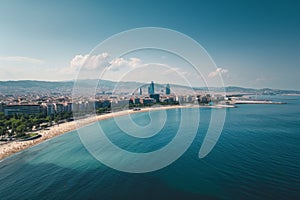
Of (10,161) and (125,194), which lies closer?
(125,194)

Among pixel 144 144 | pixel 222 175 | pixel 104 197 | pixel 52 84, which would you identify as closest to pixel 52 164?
pixel 104 197

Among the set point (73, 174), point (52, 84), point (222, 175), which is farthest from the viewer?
point (52, 84)

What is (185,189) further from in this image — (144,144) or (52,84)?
(52,84)

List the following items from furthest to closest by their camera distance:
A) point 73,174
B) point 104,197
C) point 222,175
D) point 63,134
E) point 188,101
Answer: point 188,101
point 63,134
point 73,174
point 222,175
point 104,197

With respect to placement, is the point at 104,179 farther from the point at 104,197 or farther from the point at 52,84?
the point at 52,84

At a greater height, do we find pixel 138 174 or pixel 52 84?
pixel 52 84

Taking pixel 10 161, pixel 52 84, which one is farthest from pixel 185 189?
pixel 52 84

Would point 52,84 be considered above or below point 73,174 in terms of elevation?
above

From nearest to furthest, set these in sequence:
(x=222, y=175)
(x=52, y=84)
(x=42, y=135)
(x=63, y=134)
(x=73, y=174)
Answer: (x=222, y=175)
(x=73, y=174)
(x=42, y=135)
(x=63, y=134)
(x=52, y=84)

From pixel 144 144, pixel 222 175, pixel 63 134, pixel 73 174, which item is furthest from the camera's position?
pixel 63 134
